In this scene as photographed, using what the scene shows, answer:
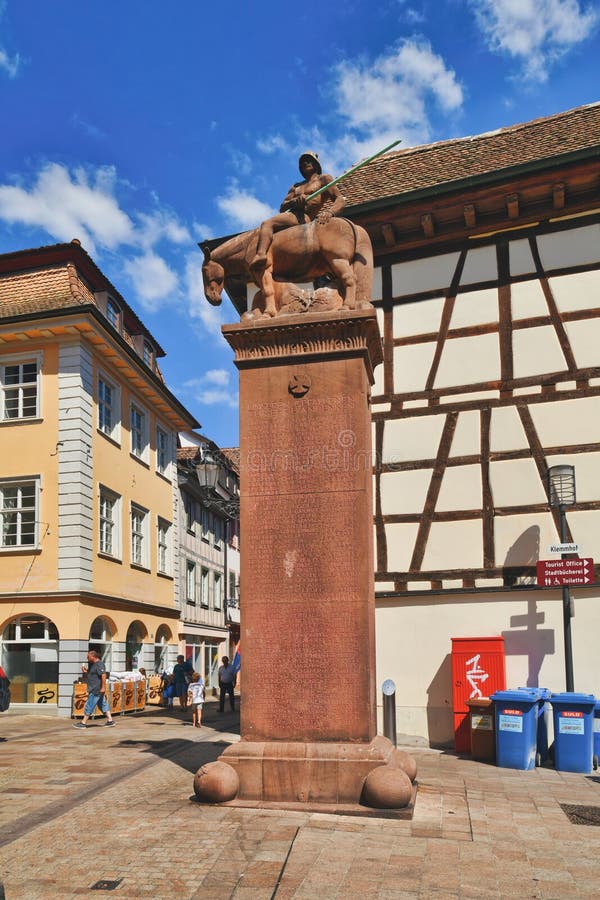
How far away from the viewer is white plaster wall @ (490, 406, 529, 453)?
45.8 ft

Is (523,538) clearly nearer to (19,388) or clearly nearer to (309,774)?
(309,774)

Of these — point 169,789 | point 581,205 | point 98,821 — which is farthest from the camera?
point 581,205

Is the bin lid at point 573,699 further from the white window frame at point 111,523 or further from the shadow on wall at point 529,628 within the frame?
the white window frame at point 111,523

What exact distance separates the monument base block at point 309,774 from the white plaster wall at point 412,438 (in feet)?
24.5

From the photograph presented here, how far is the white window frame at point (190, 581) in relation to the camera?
35.3m

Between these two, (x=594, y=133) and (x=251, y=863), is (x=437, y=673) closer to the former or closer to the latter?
(x=251, y=863)

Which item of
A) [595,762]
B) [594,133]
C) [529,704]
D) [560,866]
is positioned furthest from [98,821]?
[594,133]

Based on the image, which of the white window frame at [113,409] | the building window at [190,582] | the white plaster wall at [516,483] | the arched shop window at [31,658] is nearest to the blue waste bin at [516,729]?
the white plaster wall at [516,483]

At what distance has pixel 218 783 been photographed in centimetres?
737

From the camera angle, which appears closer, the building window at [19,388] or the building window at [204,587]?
the building window at [19,388]

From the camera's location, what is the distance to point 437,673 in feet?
45.0

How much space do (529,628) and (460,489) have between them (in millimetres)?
2380

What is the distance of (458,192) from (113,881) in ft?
39.2

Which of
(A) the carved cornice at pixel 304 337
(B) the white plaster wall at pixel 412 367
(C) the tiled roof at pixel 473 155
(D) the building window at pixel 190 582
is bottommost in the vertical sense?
(D) the building window at pixel 190 582
